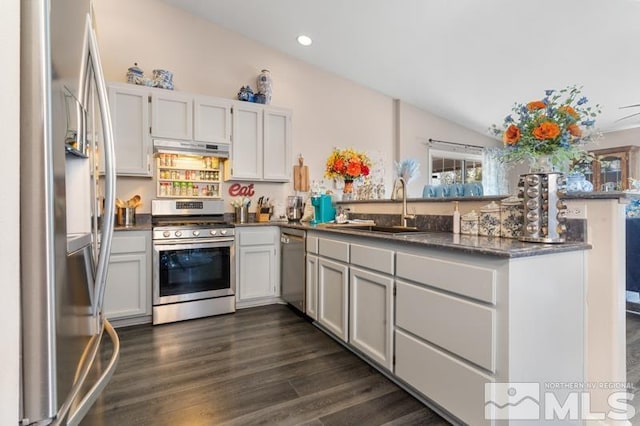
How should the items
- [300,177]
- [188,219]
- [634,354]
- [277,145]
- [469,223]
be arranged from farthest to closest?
[300,177], [277,145], [188,219], [634,354], [469,223]

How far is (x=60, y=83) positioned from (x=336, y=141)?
4219 mm

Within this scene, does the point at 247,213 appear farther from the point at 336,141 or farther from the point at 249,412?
the point at 249,412

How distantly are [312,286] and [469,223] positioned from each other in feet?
4.77

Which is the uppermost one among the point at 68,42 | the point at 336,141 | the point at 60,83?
the point at 336,141

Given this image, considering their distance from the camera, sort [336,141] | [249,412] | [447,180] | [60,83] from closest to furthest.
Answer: [60,83] < [249,412] < [336,141] < [447,180]

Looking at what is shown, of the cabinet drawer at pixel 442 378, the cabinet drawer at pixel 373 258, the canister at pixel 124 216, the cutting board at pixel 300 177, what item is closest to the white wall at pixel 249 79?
the cutting board at pixel 300 177

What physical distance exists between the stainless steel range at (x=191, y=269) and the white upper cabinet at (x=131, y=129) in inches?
17.9

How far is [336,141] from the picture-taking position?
4652 millimetres

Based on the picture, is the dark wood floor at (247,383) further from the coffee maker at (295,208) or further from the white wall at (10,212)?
the coffee maker at (295,208)

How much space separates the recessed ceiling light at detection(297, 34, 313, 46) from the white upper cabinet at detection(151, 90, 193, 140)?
5.04 feet

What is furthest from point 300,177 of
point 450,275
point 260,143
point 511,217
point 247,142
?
point 450,275

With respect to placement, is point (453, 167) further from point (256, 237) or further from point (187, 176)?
point (187, 176)

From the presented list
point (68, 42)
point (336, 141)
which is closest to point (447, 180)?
point (336, 141)

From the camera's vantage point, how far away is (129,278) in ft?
9.36
